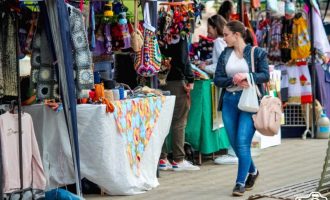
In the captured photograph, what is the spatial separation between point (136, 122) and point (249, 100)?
50.1 inches

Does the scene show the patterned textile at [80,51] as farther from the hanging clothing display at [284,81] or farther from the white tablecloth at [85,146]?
the hanging clothing display at [284,81]

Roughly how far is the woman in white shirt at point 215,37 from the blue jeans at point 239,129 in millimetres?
2389

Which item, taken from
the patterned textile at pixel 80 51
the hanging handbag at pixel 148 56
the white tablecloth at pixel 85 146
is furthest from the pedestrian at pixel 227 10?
the patterned textile at pixel 80 51

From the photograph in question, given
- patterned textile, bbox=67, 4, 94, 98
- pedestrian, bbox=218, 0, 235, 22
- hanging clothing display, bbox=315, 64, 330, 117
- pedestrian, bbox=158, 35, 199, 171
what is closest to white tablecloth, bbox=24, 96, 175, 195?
patterned textile, bbox=67, 4, 94, 98

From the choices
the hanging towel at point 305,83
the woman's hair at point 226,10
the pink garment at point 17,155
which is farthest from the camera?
the hanging towel at point 305,83

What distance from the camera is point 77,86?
8.77m

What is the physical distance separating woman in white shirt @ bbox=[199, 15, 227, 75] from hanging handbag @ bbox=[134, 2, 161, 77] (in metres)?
1.64

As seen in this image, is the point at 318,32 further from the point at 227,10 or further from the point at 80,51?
the point at 80,51

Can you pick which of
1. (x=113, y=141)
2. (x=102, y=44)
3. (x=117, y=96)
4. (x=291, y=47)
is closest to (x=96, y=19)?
(x=102, y=44)

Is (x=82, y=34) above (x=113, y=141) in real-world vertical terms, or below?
above

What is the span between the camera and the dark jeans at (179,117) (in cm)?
1148

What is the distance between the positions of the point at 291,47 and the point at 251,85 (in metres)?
5.67

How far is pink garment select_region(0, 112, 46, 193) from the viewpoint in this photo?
8438mm

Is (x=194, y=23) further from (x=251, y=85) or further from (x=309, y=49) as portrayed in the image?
(x=309, y=49)
